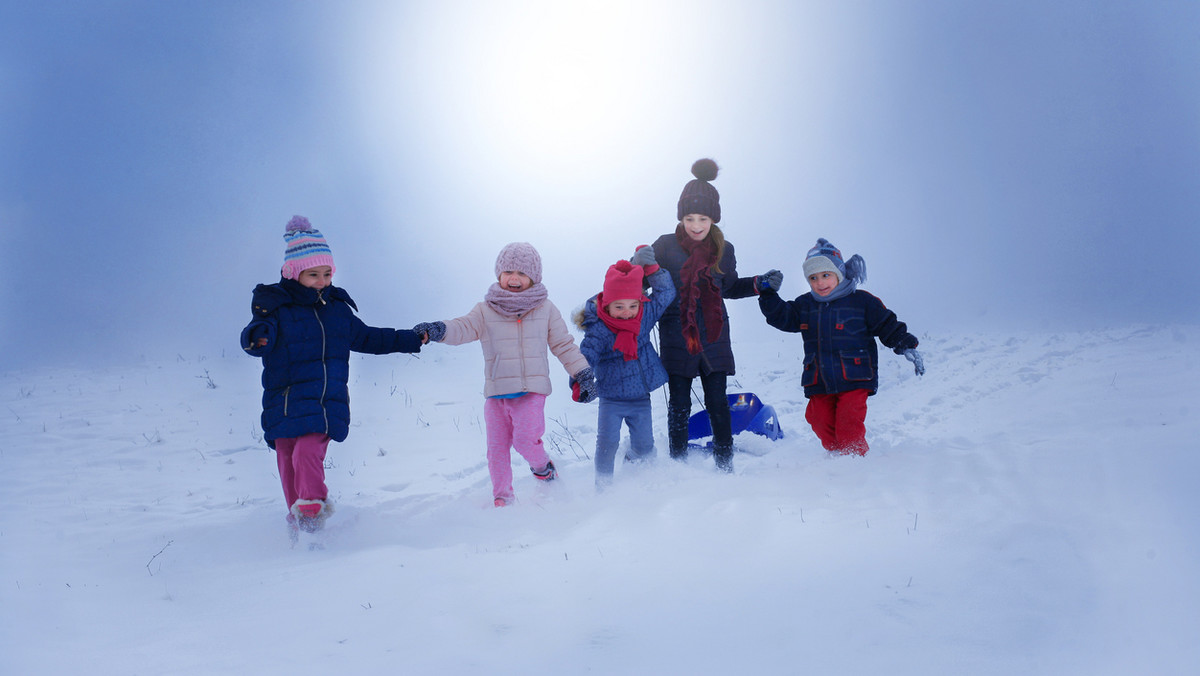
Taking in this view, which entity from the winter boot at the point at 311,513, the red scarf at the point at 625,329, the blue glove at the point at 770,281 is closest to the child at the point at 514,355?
the red scarf at the point at 625,329

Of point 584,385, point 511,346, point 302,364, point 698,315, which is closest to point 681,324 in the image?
point 698,315

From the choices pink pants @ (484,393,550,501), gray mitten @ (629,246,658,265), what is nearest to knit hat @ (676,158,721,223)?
gray mitten @ (629,246,658,265)

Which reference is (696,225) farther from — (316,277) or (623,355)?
(316,277)

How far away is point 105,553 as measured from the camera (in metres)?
4.73

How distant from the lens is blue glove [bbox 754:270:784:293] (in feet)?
17.7

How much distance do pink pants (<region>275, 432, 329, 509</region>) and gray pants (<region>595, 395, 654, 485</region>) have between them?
6.19 ft

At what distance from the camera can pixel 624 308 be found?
514 centimetres

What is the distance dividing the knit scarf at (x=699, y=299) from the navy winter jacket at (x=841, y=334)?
19.1 inches

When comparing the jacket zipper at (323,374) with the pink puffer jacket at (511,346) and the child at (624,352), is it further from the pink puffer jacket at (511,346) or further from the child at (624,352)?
the child at (624,352)

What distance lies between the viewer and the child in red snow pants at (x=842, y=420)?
5.43m

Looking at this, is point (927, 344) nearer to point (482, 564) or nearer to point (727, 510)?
point (727, 510)

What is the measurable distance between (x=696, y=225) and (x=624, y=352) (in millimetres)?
1108

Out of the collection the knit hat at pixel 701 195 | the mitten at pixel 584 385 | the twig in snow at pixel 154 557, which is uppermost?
the knit hat at pixel 701 195

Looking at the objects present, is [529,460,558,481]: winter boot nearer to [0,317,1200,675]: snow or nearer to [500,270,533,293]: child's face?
[0,317,1200,675]: snow
